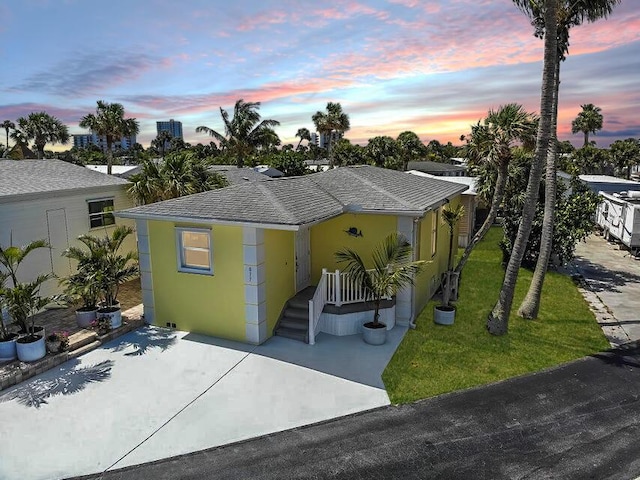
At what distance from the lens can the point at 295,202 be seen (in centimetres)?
1226

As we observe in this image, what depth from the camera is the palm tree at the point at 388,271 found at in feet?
36.5

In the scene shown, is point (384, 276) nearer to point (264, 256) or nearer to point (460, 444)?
point (264, 256)

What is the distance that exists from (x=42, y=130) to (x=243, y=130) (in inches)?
851

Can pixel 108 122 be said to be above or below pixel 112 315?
above

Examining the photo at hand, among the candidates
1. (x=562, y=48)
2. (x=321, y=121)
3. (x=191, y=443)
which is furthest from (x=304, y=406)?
(x=321, y=121)

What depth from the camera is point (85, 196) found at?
15.6 meters

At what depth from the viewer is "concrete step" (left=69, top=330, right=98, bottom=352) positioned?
10.9 metres

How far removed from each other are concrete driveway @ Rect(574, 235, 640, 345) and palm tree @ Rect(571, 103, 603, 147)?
44312mm

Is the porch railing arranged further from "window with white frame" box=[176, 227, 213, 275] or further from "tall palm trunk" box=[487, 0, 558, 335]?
"tall palm trunk" box=[487, 0, 558, 335]

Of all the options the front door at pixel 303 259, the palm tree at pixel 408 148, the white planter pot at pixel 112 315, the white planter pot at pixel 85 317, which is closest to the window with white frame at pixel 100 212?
the white planter pot at pixel 85 317

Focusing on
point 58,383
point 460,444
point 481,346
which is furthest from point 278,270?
point 460,444

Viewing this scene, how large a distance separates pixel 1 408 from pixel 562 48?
1810 cm

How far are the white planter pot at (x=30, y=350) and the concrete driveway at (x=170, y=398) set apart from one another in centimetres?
62

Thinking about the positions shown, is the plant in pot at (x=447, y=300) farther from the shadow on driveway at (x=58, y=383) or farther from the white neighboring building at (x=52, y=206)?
the white neighboring building at (x=52, y=206)
